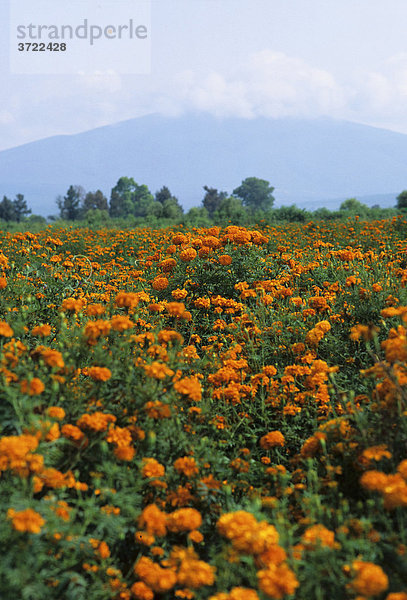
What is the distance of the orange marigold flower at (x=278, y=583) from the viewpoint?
1.23 m

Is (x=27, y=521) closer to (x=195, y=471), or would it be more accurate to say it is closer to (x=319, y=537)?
(x=195, y=471)

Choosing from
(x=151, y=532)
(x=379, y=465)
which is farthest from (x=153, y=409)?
(x=379, y=465)

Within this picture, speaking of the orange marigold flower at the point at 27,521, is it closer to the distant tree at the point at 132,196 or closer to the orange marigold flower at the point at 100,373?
the orange marigold flower at the point at 100,373

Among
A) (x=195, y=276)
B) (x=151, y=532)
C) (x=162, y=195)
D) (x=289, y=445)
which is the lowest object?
(x=289, y=445)

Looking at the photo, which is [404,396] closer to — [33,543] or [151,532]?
[151,532]

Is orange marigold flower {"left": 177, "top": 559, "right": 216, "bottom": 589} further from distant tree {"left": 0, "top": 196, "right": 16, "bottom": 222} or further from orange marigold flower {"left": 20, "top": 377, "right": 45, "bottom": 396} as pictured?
distant tree {"left": 0, "top": 196, "right": 16, "bottom": 222}

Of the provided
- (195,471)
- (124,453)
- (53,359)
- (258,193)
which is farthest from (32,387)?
(258,193)

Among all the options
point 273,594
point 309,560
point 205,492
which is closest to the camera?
point 273,594

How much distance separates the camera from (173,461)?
2189 millimetres

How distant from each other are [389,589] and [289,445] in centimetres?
124

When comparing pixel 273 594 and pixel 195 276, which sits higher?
pixel 195 276

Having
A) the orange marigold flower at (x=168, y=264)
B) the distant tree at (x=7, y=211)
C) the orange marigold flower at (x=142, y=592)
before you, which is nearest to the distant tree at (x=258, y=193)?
the distant tree at (x=7, y=211)

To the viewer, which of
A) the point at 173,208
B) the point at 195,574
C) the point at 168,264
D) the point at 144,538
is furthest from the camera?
the point at 173,208

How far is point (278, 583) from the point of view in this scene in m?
1.24
